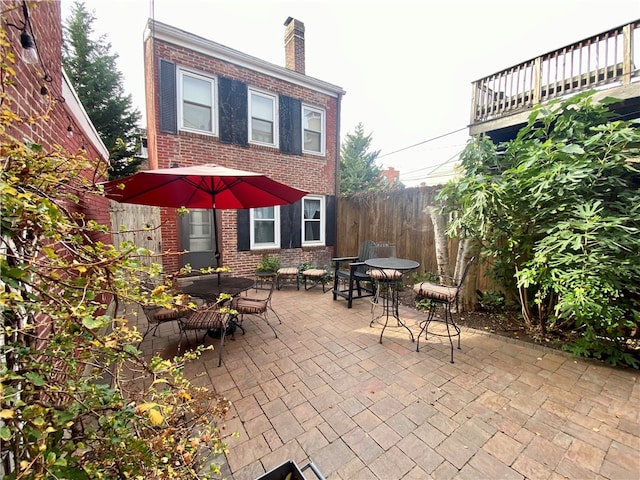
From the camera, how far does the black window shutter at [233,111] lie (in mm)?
6215

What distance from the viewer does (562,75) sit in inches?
184

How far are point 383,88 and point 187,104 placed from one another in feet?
32.8

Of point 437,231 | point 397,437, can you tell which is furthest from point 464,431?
point 437,231

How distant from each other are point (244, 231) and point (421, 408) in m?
5.43

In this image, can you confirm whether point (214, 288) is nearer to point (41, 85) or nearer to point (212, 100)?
point (41, 85)

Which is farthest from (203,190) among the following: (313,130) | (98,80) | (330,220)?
(98,80)

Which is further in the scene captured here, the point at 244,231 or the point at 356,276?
the point at 244,231

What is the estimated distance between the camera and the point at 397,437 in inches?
73.9

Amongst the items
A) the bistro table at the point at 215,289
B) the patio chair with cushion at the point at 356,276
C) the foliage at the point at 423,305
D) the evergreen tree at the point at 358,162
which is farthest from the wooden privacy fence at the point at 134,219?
the evergreen tree at the point at 358,162

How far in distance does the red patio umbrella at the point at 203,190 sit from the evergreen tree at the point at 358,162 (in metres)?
13.7

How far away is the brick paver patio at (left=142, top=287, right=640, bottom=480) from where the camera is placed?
1.68 metres

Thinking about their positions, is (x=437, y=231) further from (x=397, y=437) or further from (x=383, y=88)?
(x=383, y=88)

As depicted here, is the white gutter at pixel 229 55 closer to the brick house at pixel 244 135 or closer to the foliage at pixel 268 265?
the brick house at pixel 244 135

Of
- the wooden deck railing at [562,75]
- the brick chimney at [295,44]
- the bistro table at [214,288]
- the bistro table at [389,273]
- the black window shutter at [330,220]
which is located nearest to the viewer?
the bistro table at [214,288]
